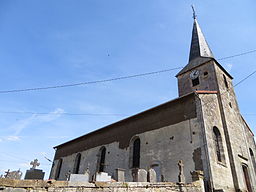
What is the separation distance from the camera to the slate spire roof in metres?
18.4

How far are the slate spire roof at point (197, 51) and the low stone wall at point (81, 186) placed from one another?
1336 cm

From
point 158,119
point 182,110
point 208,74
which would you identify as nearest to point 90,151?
point 158,119

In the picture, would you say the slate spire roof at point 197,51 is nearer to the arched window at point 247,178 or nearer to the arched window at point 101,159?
the arched window at point 247,178

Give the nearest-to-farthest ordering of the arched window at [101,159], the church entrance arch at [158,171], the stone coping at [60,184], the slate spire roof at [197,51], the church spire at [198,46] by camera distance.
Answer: the stone coping at [60,184]
the church entrance arch at [158,171]
the arched window at [101,159]
the slate spire roof at [197,51]
the church spire at [198,46]

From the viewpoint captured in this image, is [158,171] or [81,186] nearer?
[81,186]

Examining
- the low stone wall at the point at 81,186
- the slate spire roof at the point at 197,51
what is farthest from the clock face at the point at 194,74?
the low stone wall at the point at 81,186

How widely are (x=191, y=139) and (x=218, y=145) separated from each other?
228 cm

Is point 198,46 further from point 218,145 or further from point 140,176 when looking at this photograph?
point 140,176

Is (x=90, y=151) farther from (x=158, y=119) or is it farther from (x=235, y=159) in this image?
(x=235, y=159)

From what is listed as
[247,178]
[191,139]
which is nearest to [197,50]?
[191,139]

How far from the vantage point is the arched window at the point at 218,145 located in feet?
39.4

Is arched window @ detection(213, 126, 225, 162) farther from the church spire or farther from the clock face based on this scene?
the church spire

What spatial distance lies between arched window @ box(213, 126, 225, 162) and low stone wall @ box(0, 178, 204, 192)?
5.52 m

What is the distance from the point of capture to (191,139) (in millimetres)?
11562
